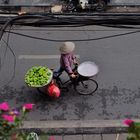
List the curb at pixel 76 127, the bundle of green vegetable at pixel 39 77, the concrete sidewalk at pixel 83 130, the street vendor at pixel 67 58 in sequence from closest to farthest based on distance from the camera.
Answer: the concrete sidewalk at pixel 83 130 < the curb at pixel 76 127 < the street vendor at pixel 67 58 < the bundle of green vegetable at pixel 39 77

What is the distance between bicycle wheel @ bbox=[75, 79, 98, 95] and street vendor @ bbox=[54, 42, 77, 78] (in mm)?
722

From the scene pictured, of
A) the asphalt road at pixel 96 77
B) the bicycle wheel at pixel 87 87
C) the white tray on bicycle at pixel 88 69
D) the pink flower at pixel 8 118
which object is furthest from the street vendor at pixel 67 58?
the pink flower at pixel 8 118

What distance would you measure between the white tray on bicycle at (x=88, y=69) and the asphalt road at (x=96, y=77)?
870mm

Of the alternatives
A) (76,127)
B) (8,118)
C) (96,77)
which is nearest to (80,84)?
(96,77)

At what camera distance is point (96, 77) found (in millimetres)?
16094

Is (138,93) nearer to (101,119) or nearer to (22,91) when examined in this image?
(101,119)

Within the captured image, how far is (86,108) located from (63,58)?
1.58m

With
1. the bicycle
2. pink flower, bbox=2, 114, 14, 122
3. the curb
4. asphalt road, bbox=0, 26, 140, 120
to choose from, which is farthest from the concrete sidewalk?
pink flower, bbox=2, 114, 14, 122

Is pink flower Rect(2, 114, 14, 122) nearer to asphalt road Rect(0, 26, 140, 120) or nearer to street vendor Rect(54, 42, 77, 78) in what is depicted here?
street vendor Rect(54, 42, 77, 78)

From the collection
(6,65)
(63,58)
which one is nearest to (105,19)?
(63,58)

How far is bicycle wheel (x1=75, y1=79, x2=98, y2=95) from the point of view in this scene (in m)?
15.4

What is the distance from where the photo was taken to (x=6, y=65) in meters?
16.8

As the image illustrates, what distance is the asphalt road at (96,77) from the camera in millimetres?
14750

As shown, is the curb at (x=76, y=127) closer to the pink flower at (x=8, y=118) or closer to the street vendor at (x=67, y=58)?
the street vendor at (x=67, y=58)
